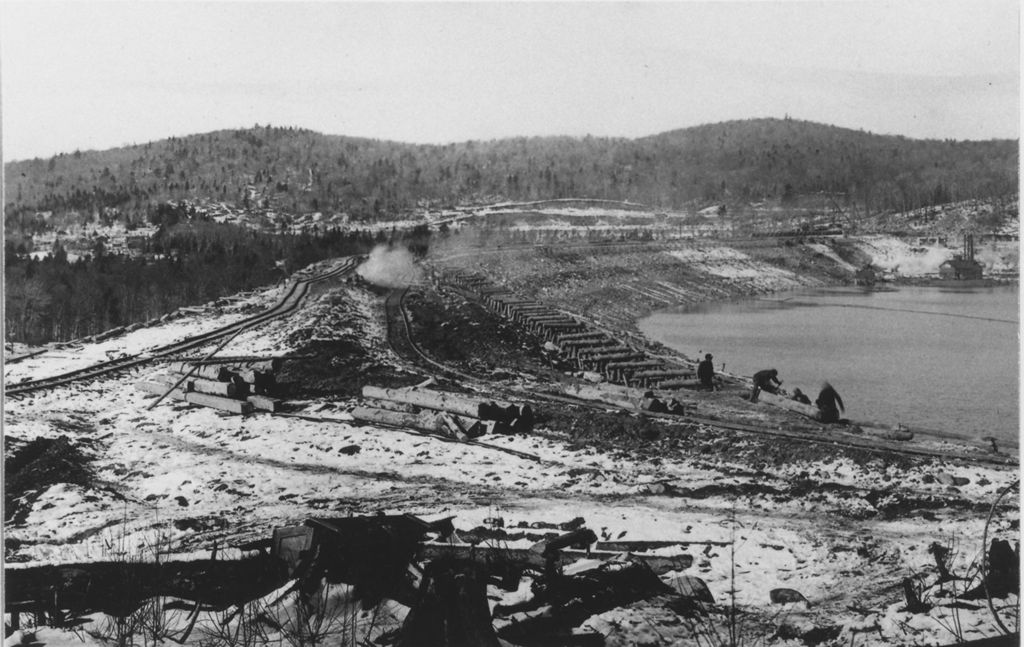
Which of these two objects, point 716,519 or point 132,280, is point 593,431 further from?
point 132,280

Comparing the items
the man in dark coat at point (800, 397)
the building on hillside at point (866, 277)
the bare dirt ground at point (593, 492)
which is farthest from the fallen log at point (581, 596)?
the building on hillside at point (866, 277)

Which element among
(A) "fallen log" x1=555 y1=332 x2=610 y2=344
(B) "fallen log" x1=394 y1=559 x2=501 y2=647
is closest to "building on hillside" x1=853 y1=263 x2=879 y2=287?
(A) "fallen log" x1=555 y1=332 x2=610 y2=344

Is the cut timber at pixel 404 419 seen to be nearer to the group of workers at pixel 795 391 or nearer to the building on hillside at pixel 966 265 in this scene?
the group of workers at pixel 795 391

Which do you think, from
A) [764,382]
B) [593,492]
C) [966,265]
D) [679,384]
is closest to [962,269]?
[966,265]

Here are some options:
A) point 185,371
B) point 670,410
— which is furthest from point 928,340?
point 185,371

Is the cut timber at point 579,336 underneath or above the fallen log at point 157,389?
above

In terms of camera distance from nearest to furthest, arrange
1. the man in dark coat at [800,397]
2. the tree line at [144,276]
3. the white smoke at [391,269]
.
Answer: the tree line at [144,276] → the man in dark coat at [800,397] → the white smoke at [391,269]

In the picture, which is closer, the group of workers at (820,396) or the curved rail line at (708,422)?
the curved rail line at (708,422)
